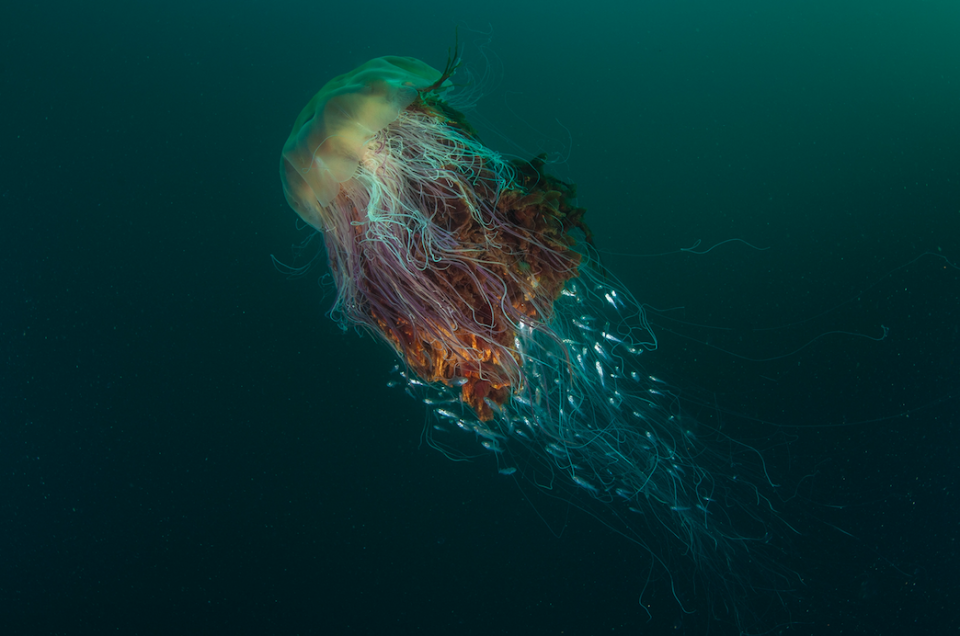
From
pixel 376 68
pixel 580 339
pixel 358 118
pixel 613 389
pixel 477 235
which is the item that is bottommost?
pixel 613 389

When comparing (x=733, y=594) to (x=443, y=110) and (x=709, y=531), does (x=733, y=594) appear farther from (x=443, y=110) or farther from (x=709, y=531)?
(x=443, y=110)

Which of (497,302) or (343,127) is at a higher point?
(343,127)

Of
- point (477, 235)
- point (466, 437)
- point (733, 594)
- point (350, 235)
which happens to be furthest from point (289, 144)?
point (733, 594)

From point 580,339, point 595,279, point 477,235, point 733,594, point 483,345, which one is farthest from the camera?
point 733,594

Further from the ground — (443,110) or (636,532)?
(443,110)

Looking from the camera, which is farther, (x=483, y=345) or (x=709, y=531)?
(x=709, y=531)

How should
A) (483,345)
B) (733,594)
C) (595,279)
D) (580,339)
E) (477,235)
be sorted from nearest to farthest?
(477,235) → (483,345) → (595,279) → (580,339) → (733,594)

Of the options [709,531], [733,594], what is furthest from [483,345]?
[733,594]
